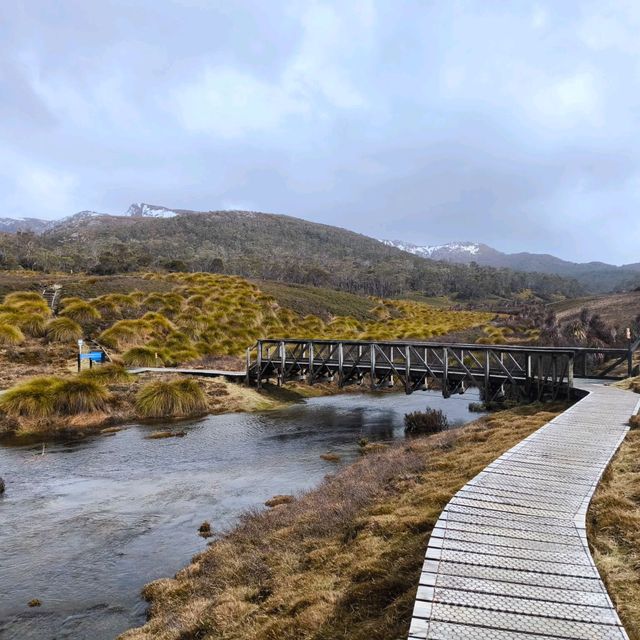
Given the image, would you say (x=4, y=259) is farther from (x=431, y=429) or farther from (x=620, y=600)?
(x=620, y=600)

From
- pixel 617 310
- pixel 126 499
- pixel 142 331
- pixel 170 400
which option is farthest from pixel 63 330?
pixel 617 310

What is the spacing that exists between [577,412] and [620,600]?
9.74 metres

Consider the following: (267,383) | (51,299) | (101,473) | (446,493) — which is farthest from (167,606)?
(51,299)

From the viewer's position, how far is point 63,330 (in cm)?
3247

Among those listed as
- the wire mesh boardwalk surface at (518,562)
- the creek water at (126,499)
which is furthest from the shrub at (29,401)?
the wire mesh boardwalk surface at (518,562)

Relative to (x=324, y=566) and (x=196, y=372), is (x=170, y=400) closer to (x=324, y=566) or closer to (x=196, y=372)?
(x=196, y=372)

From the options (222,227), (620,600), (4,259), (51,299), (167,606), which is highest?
(222,227)

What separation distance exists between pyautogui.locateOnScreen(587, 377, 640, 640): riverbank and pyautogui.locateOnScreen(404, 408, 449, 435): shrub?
11213 millimetres

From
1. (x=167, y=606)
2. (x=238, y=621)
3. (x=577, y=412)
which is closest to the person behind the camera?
(x=238, y=621)

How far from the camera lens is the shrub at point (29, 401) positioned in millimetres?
20703

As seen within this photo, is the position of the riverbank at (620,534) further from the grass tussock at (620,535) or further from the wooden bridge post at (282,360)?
the wooden bridge post at (282,360)

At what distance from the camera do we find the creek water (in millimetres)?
8219

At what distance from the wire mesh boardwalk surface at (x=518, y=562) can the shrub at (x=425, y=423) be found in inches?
444

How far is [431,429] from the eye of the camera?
2062 cm
